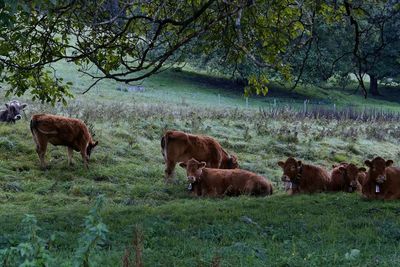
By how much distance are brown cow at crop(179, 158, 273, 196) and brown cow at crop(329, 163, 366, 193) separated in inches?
63.3

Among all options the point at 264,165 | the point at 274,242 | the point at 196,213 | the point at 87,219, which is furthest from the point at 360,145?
the point at 87,219

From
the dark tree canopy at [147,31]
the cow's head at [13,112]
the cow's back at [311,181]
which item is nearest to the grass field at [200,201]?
the cow's head at [13,112]

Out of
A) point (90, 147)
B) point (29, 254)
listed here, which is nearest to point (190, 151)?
point (90, 147)

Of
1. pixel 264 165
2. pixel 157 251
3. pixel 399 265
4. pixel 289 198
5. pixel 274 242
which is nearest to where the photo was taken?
pixel 399 265

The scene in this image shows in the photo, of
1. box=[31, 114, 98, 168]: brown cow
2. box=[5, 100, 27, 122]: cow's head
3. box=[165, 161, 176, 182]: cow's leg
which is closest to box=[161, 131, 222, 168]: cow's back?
box=[165, 161, 176, 182]: cow's leg

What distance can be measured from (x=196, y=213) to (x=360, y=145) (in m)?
15.3

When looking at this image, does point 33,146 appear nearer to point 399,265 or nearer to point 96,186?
point 96,186

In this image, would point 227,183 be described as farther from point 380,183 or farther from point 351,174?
point 380,183

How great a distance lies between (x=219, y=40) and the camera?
1462 centimetres

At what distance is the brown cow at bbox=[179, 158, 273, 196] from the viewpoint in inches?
610

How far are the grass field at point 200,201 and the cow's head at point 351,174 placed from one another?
61 centimetres

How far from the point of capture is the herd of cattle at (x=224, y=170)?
1383 cm

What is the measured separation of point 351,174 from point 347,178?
0.26m

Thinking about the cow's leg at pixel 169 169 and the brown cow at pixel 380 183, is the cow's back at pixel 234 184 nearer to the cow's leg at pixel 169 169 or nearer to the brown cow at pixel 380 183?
the cow's leg at pixel 169 169
